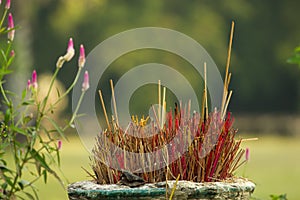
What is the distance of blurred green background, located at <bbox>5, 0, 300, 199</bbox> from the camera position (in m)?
33.7

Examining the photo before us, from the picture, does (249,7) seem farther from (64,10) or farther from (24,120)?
(24,120)

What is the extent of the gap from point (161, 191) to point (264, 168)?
13278 mm

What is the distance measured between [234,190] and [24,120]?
3.10 feet

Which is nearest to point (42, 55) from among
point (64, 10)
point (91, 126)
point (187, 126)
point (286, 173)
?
point (64, 10)

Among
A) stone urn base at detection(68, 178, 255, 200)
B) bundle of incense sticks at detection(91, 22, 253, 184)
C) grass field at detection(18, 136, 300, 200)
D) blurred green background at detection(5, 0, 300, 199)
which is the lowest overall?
stone urn base at detection(68, 178, 255, 200)

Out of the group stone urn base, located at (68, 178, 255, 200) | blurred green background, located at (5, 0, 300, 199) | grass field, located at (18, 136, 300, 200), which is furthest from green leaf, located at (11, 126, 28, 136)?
blurred green background, located at (5, 0, 300, 199)

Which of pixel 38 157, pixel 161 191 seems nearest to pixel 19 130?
pixel 38 157

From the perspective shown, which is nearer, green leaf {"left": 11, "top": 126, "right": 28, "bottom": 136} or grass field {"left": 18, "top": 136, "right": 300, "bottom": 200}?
green leaf {"left": 11, "top": 126, "right": 28, "bottom": 136}

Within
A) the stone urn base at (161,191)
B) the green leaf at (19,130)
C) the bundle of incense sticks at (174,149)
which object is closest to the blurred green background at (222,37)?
the bundle of incense sticks at (174,149)

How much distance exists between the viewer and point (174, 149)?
3627mm

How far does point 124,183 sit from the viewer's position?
3.60m

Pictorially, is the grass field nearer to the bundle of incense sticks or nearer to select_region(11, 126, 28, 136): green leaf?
the bundle of incense sticks

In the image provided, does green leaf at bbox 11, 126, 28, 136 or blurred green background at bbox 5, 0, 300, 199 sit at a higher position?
blurred green background at bbox 5, 0, 300, 199

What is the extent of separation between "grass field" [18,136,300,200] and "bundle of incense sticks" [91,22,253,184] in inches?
124
